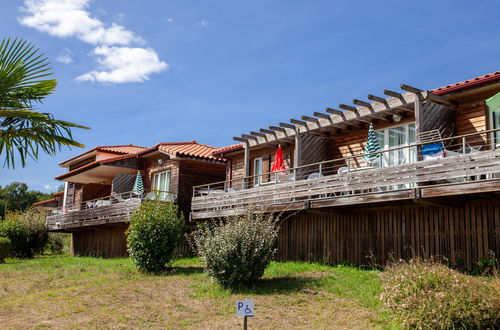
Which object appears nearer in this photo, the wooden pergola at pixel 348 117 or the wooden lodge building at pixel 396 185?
the wooden lodge building at pixel 396 185

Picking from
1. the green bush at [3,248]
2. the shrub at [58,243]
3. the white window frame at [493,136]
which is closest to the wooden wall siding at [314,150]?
the white window frame at [493,136]

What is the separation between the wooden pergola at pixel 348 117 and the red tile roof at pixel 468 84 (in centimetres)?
24

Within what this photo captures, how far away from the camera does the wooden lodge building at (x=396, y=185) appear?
13102 mm

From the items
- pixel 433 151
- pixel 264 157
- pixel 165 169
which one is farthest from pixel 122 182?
pixel 433 151

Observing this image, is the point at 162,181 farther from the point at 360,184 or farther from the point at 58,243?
the point at 360,184

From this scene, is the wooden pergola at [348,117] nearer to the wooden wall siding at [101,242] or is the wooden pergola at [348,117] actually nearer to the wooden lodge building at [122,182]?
the wooden lodge building at [122,182]

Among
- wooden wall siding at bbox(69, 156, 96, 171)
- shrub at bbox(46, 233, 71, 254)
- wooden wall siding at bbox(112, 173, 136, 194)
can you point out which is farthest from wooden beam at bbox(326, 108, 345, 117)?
shrub at bbox(46, 233, 71, 254)

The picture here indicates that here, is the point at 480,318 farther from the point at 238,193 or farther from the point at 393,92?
the point at 238,193

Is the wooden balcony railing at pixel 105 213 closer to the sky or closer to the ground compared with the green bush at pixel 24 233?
closer to the sky

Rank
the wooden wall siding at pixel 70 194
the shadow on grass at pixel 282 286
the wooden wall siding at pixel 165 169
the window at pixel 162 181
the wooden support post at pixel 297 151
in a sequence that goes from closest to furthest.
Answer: the shadow on grass at pixel 282 286, the wooden support post at pixel 297 151, the wooden wall siding at pixel 165 169, the window at pixel 162 181, the wooden wall siding at pixel 70 194

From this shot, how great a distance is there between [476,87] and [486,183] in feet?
12.7

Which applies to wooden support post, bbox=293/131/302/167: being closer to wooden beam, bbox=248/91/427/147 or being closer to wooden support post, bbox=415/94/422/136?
wooden beam, bbox=248/91/427/147

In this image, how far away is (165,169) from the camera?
1070 inches

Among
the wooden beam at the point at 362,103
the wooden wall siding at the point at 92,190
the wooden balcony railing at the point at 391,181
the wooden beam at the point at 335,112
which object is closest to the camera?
the wooden balcony railing at the point at 391,181
